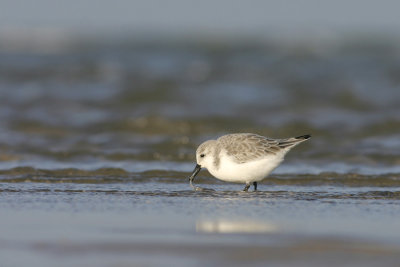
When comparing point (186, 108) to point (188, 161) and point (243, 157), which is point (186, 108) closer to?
point (188, 161)

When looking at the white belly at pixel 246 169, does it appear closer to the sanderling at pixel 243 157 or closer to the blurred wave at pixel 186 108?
the sanderling at pixel 243 157

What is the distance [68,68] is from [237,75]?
4.41m

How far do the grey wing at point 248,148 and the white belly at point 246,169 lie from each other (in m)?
0.06

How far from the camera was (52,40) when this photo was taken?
1358 inches

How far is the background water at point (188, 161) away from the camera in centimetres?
536

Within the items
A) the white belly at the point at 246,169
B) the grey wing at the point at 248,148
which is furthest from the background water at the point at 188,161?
the grey wing at the point at 248,148

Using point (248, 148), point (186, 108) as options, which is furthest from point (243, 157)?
point (186, 108)

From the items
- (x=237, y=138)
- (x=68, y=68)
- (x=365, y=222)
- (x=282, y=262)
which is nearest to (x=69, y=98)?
(x=68, y=68)

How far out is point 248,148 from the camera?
814 cm

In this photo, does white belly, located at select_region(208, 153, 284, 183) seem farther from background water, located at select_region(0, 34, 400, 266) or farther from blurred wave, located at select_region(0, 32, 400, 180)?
blurred wave, located at select_region(0, 32, 400, 180)

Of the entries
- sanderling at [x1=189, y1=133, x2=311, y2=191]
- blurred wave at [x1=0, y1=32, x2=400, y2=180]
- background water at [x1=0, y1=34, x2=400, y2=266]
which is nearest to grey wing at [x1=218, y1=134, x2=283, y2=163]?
sanderling at [x1=189, y1=133, x2=311, y2=191]

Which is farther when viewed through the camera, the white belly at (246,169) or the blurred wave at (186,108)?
the blurred wave at (186,108)

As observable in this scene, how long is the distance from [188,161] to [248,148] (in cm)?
254

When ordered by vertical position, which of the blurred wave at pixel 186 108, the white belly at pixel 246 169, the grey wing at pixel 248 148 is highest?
the blurred wave at pixel 186 108
